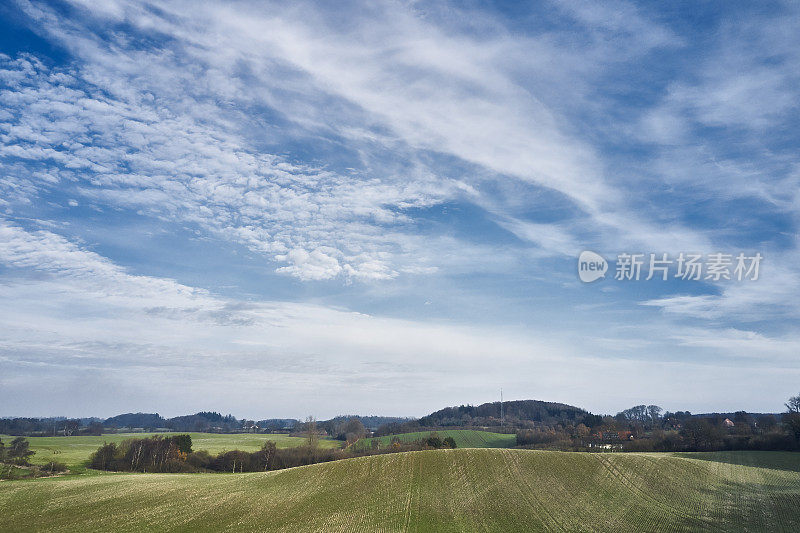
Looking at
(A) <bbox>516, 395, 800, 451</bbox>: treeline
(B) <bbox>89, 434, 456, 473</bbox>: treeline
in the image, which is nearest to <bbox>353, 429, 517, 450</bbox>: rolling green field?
(A) <bbox>516, 395, 800, 451</bbox>: treeline

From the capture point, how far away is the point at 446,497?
5116 cm

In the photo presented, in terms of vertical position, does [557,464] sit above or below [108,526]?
above

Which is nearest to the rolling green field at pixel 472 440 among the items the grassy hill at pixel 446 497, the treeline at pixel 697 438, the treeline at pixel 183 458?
the treeline at pixel 697 438

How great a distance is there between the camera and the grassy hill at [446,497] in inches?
1729

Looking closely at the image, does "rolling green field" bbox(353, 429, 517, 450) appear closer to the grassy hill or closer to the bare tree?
the bare tree

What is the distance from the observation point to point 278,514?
4762 cm

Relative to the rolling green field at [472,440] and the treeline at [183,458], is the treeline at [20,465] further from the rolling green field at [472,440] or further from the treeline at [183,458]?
the rolling green field at [472,440]

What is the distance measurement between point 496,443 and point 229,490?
8567 cm

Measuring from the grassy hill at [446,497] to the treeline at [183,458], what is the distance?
106 ft

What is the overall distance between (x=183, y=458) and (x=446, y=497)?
7034 cm

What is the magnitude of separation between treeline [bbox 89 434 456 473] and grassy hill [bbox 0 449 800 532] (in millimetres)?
32328

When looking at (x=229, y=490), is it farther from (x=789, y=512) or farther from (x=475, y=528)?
(x=789, y=512)

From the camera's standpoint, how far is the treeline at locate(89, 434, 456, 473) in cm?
9469

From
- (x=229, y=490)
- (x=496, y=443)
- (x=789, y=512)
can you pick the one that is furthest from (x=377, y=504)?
(x=496, y=443)
